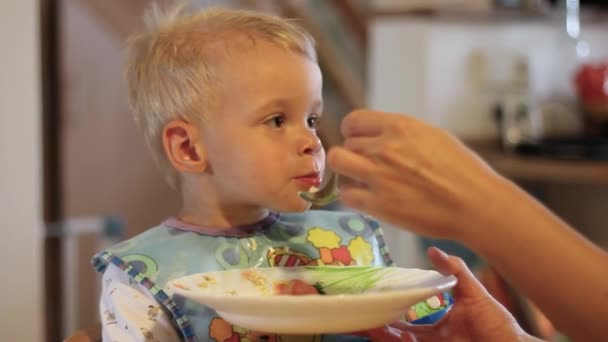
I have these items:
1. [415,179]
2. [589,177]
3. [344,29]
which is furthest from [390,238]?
[415,179]

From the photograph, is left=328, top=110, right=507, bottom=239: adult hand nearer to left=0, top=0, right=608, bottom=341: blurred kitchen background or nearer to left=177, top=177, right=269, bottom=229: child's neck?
left=177, top=177, right=269, bottom=229: child's neck

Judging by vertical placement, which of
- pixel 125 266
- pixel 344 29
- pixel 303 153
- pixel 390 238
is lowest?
pixel 390 238

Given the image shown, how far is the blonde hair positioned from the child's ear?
1 cm

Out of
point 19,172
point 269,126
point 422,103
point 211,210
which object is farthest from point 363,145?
point 422,103

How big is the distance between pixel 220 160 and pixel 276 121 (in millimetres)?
93

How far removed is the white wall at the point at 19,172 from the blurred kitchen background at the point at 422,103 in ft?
1.86

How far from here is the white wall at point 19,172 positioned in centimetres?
181

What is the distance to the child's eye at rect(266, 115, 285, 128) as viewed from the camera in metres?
1.03

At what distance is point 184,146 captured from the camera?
3.56 ft

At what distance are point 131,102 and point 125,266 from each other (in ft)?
0.93

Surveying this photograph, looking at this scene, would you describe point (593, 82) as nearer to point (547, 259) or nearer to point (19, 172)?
point (19, 172)

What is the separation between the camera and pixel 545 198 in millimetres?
2885

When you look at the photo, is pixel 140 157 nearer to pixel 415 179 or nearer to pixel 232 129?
pixel 232 129

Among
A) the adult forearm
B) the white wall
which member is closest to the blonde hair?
the adult forearm
